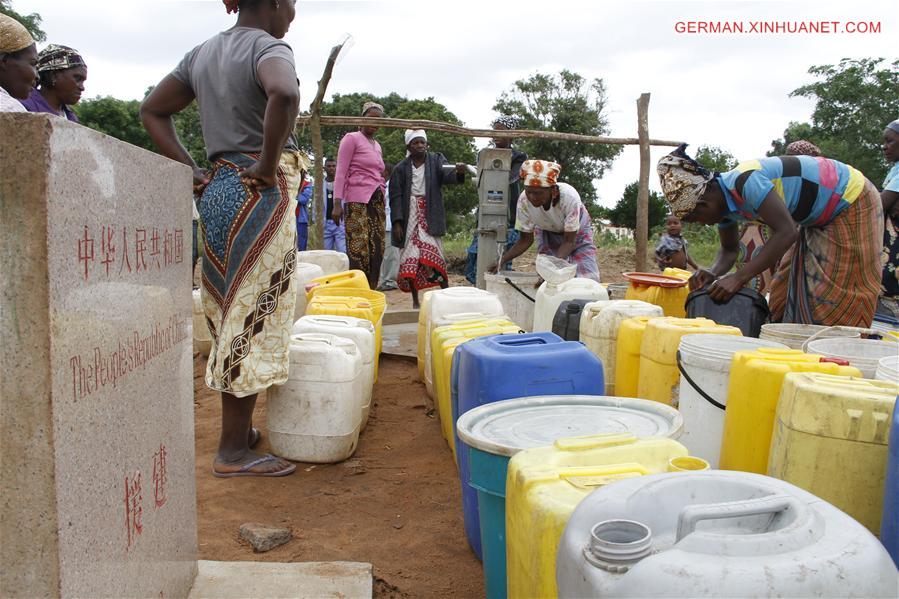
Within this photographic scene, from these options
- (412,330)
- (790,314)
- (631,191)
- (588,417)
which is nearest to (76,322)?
(588,417)

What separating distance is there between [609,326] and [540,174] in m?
2.13

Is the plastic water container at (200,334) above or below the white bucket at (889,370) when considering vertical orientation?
below

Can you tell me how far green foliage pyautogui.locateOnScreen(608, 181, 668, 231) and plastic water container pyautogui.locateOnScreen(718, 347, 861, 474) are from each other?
55.1ft

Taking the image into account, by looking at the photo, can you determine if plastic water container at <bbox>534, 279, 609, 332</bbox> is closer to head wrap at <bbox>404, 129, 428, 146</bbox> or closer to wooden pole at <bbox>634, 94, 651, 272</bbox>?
head wrap at <bbox>404, 129, 428, 146</bbox>

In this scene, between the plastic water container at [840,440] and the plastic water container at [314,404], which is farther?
the plastic water container at [314,404]

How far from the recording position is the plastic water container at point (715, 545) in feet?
2.98

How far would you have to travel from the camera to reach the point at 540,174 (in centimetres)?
526

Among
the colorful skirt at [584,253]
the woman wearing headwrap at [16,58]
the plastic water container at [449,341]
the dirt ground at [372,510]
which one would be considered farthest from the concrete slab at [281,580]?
the colorful skirt at [584,253]

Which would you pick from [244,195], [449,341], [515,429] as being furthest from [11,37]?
[515,429]

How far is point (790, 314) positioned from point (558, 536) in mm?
2872

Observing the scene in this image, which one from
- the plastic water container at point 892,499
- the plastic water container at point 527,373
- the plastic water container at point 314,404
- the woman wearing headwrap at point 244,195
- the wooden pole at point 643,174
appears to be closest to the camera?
the plastic water container at point 892,499

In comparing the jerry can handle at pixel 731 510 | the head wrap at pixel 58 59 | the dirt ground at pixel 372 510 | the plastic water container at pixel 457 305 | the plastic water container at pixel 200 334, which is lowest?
the dirt ground at pixel 372 510

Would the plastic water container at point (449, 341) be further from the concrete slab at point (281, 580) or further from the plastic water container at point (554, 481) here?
the plastic water container at point (554, 481)

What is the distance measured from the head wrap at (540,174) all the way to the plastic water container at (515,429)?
→ 135 inches
